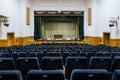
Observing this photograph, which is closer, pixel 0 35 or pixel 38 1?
pixel 0 35

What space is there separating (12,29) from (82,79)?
23.3m

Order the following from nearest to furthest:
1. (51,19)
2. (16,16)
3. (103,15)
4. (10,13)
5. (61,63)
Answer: (61,63) → (10,13) → (103,15) → (16,16) → (51,19)

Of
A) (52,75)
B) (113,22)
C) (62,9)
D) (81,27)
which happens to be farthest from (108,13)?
(52,75)

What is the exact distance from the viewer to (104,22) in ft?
87.2

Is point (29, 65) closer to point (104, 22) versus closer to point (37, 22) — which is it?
point (104, 22)

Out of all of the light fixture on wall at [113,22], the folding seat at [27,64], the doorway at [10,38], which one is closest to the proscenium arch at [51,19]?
the doorway at [10,38]

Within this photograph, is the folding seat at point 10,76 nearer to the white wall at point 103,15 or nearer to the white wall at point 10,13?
the white wall at point 10,13

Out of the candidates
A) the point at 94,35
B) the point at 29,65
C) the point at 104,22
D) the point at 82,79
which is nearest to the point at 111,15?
the point at 104,22

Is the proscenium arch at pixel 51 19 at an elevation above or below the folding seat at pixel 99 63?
above

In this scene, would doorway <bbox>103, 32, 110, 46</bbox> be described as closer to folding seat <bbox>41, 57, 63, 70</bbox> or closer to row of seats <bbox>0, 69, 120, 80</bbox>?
folding seat <bbox>41, 57, 63, 70</bbox>

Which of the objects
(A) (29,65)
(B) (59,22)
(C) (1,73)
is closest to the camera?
(C) (1,73)

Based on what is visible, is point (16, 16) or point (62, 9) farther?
point (62, 9)

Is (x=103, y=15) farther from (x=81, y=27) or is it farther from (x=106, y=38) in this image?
(x=81, y=27)

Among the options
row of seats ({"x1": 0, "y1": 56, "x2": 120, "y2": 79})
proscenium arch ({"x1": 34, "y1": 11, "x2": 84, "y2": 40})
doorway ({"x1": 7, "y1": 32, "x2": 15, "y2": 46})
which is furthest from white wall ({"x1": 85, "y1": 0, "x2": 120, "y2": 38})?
row of seats ({"x1": 0, "y1": 56, "x2": 120, "y2": 79})
